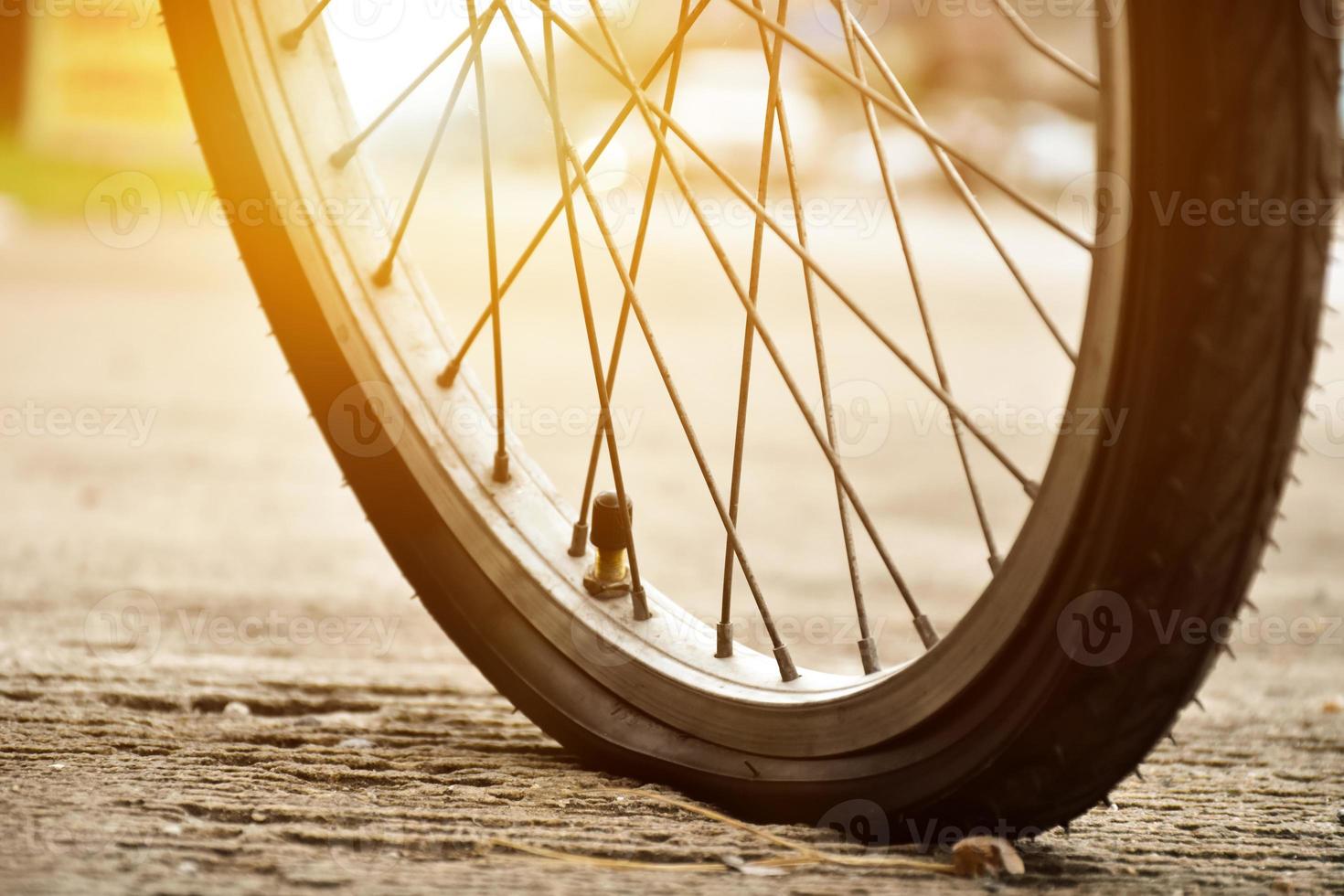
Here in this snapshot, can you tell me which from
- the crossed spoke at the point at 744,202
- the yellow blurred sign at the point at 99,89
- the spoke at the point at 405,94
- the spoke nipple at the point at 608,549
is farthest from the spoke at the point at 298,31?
the yellow blurred sign at the point at 99,89

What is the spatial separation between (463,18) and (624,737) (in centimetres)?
88

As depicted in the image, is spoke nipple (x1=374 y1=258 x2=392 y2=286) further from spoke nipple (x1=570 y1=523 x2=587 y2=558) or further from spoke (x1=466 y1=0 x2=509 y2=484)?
spoke nipple (x1=570 y1=523 x2=587 y2=558)

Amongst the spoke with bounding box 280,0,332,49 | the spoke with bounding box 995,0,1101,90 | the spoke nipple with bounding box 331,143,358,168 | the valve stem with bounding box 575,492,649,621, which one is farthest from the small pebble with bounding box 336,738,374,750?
the spoke with bounding box 995,0,1101,90

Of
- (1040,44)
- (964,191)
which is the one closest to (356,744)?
(964,191)

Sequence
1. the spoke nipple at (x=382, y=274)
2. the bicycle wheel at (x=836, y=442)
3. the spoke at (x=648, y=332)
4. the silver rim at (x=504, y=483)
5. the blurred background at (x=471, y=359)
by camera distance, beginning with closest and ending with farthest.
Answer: the bicycle wheel at (x=836, y=442)
the silver rim at (x=504, y=483)
the spoke at (x=648, y=332)
the spoke nipple at (x=382, y=274)
the blurred background at (x=471, y=359)

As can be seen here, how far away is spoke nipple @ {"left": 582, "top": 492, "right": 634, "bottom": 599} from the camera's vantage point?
1.49m

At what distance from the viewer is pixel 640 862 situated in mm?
1158

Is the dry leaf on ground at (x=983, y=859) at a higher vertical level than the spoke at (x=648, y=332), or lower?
Result: lower

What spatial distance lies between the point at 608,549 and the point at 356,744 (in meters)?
0.37

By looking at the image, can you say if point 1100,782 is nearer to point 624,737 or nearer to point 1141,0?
point 624,737

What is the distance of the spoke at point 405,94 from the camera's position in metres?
1.46

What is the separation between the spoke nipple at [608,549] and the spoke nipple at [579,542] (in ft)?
0.10

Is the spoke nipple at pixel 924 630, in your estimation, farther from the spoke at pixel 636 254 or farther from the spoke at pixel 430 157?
the spoke at pixel 430 157

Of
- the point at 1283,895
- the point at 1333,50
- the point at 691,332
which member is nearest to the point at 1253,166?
the point at 1333,50
